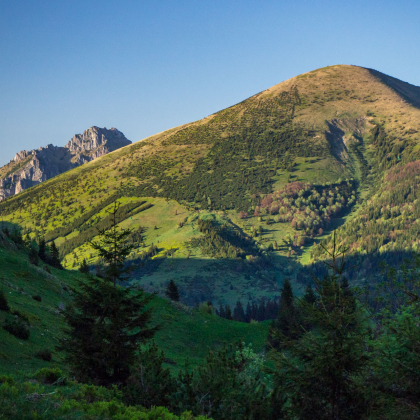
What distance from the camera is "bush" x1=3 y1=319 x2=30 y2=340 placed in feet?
88.5

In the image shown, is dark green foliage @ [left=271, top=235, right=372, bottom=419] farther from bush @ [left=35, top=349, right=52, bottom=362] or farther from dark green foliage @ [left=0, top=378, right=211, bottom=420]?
bush @ [left=35, top=349, right=52, bottom=362]

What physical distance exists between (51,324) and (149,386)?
19675mm

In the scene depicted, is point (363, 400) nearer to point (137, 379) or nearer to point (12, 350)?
point (137, 379)

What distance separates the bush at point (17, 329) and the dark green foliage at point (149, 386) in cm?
1269

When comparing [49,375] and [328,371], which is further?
[49,375]

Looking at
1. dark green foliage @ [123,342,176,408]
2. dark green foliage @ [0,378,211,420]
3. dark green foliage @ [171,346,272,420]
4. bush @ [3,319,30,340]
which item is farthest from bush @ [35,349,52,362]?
dark green foliage @ [0,378,211,420]

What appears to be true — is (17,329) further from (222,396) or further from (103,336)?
(222,396)

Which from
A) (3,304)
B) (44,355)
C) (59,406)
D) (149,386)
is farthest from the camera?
(3,304)

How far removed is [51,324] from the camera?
111ft

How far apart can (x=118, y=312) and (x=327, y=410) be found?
37.1 ft

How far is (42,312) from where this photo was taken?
3584 cm

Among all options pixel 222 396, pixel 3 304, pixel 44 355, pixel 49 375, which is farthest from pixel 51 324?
pixel 222 396

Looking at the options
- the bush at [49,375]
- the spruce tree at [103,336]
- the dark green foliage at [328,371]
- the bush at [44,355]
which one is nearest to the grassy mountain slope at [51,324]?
the bush at [44,355]

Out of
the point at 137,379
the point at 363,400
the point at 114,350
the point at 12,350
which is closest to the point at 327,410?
the point at 363,400
